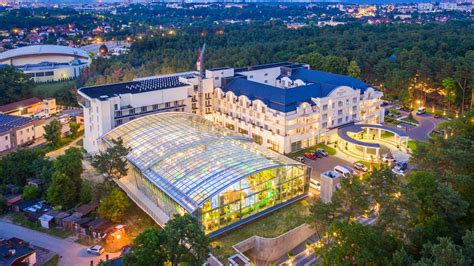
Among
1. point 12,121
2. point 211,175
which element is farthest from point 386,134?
point 12,121

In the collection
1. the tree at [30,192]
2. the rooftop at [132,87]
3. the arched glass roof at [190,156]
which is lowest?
the tree at [30,192]

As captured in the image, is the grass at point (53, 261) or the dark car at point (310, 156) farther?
the dark car at point (310, 156)

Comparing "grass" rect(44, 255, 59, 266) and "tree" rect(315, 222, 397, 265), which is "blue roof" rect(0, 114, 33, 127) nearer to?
"grass" rect(44, 255, 59, 266)

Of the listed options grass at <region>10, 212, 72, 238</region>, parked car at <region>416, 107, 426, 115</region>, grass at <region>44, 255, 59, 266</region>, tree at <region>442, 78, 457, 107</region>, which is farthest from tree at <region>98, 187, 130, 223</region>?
tree at <region>442, 78, 457, 107</region>

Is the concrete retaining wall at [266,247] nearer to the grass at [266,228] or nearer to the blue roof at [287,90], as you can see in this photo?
the grass at [266,228]

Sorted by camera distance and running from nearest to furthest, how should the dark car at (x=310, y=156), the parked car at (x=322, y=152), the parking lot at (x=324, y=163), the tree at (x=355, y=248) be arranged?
the tree at (x=355, y=248), the parking lot at (x=324, y=163), the dark car at (x=310, y=156), the parked car at (x=322, y=152)

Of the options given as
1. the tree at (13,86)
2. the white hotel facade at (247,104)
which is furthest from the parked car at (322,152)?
the tree at (13,86)

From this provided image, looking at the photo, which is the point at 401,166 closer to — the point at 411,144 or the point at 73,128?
the point at 411,144

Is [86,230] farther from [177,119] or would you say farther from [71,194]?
[177,119]
